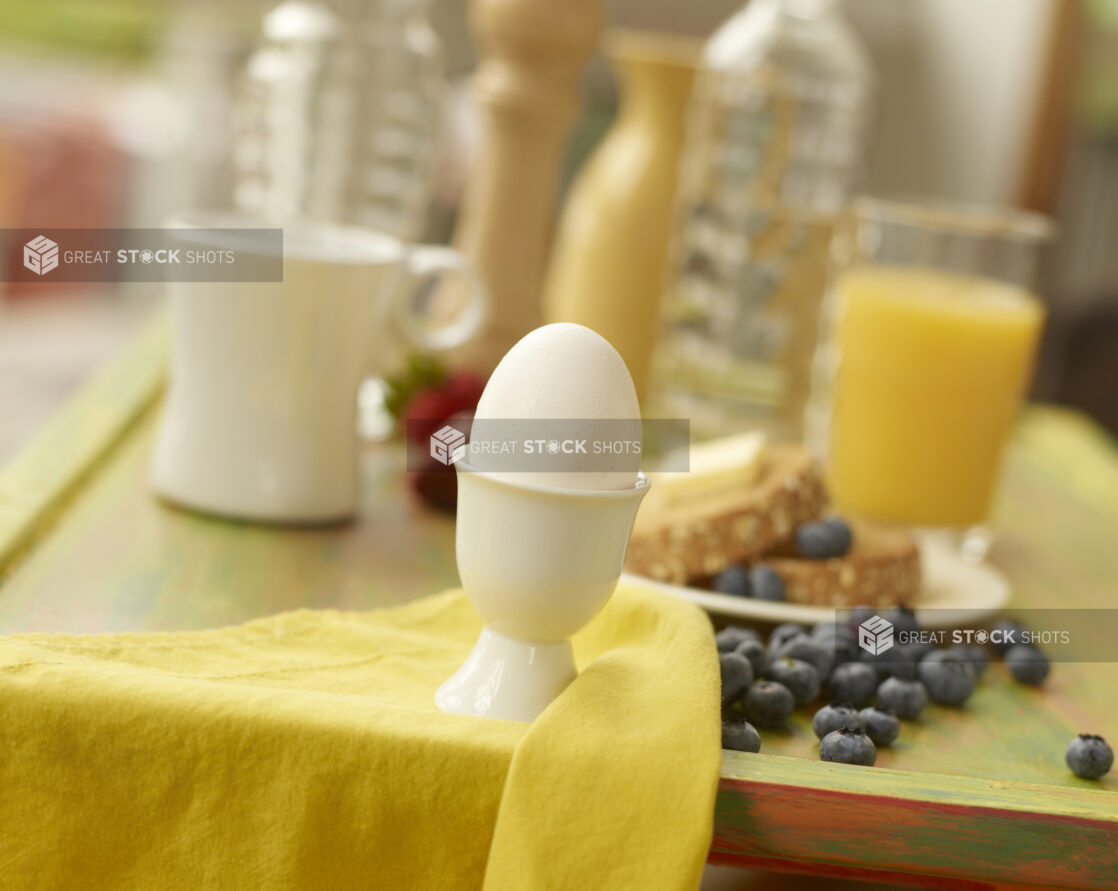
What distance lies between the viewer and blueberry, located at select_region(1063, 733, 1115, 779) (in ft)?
1.80

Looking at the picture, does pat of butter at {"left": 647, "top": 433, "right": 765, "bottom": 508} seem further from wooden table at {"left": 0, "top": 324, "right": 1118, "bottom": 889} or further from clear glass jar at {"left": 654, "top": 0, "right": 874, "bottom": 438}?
clear glass jar at {"left": 654, "top": 0, "right": 874, "bottom": 438}

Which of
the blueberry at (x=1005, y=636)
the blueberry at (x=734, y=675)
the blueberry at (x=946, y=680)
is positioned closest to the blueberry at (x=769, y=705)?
the blueberry at (x=734, y=675)

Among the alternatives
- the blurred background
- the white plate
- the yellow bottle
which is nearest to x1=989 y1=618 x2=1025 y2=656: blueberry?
the white plate

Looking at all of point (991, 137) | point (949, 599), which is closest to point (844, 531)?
point (949, 599)

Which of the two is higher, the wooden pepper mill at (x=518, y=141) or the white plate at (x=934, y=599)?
the wooden pepper mill at (x=518, y=141)

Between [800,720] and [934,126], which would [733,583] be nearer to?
[800,720]

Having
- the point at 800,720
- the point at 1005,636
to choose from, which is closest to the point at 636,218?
the point at 1005,636

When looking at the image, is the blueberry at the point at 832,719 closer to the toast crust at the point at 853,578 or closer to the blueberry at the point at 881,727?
the blueberry at the point at 881,727

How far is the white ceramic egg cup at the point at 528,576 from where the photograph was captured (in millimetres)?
477

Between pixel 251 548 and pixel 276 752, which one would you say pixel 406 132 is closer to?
pixel 251 548

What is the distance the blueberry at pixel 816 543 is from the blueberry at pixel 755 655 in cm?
15

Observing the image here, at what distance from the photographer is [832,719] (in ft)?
1.83

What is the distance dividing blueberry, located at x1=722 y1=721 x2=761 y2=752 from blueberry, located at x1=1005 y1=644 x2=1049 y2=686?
23cm

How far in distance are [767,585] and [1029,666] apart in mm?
146
